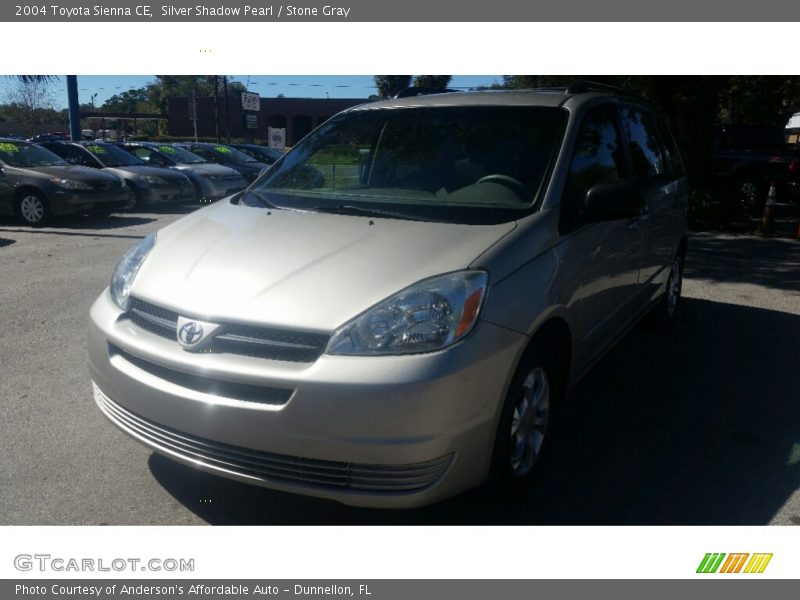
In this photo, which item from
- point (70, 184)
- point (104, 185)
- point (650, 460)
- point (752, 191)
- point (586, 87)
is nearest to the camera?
point (650, 460)

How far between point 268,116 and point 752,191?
4929 cm

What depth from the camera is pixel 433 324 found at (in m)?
2.57

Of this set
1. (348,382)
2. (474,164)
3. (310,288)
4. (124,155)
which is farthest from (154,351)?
(124,155)

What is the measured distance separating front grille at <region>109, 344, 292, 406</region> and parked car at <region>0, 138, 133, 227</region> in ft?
33.5

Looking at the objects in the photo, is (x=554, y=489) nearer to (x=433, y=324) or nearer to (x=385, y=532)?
(x=385, y=532)

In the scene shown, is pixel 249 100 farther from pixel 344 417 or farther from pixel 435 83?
pixel 344 417

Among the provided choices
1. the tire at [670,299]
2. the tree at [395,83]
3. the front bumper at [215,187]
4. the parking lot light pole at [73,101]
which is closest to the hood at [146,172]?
the front bumper at [215,187]

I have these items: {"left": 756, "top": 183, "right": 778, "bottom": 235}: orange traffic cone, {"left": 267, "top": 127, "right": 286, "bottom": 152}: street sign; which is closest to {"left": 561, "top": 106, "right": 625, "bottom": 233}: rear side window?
{"left": 756, "top": 183, "right": 778, "bottom": 235}: orange traffic cone

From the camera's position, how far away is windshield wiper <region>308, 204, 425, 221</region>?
3.33 meters

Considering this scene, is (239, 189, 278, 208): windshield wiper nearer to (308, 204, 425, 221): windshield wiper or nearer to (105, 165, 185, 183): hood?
(308, 204, 425, 221): windshield wiper

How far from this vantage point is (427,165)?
3822 millimetres

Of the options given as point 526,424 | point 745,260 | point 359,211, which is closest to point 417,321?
point 526,424

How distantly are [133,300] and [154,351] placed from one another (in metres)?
0.40

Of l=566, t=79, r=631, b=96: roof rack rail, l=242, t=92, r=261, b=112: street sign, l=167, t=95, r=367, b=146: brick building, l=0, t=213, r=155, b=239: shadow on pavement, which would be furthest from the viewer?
l=167, t=95, r=367, b=146: brick building
